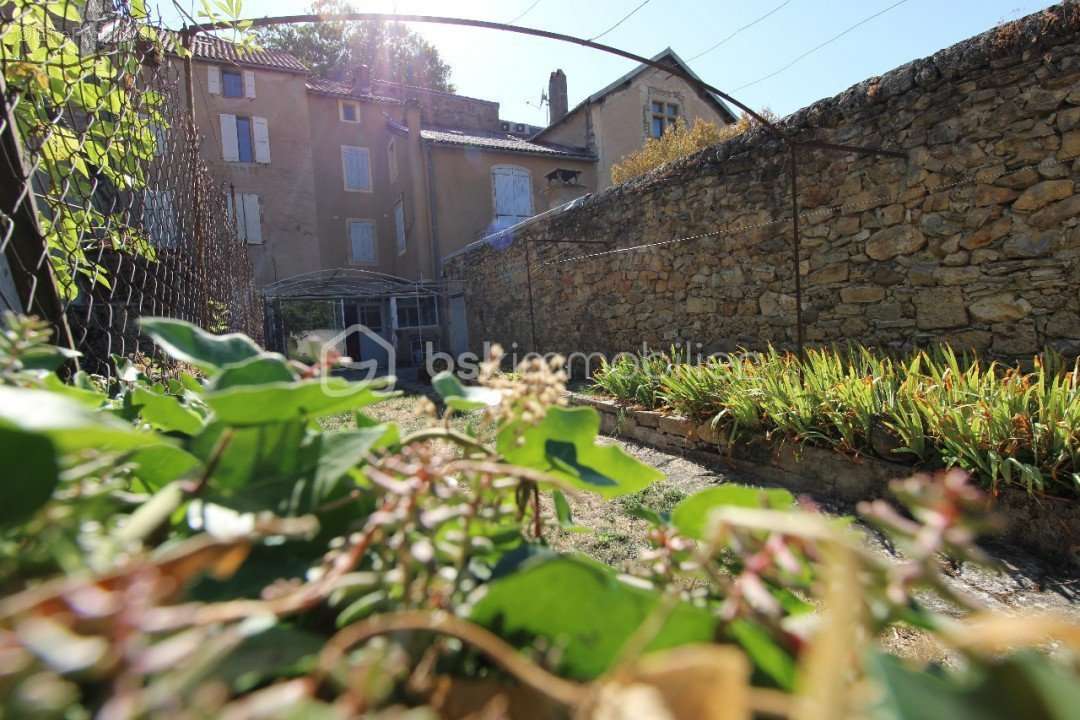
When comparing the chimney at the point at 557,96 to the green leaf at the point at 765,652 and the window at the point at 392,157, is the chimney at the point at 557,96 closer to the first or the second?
the window at the point at 392,157

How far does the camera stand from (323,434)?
0.35 m

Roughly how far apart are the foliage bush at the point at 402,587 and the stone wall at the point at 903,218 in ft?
13.7

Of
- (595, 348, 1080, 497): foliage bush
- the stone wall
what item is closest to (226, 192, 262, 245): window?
the stone wall

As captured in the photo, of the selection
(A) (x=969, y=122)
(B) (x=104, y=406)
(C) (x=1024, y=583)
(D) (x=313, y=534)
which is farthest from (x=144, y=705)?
(A) (x=969, y=122)

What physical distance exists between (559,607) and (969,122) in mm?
4675

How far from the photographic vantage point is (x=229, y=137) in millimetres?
13328

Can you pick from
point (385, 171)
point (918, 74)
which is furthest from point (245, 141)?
point (918, 74)

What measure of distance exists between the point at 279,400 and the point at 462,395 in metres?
0.15

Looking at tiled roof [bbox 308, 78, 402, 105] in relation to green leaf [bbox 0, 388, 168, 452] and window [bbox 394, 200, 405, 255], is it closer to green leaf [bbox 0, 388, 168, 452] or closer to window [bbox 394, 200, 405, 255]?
window [bbox 394, 200, 405, 255]

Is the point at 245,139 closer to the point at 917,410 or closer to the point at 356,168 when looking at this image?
the point at 356,168

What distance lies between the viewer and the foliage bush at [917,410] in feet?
7.29

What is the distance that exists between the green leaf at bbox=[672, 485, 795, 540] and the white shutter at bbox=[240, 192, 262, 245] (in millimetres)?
14934

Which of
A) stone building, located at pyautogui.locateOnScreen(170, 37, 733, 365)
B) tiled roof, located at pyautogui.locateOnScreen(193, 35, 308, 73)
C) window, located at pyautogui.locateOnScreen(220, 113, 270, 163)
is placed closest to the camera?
tiled roof, located at pyautogui.locateOnScreen(193, 35, 308, 73)

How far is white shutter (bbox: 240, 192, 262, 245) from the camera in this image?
13.2 metres
